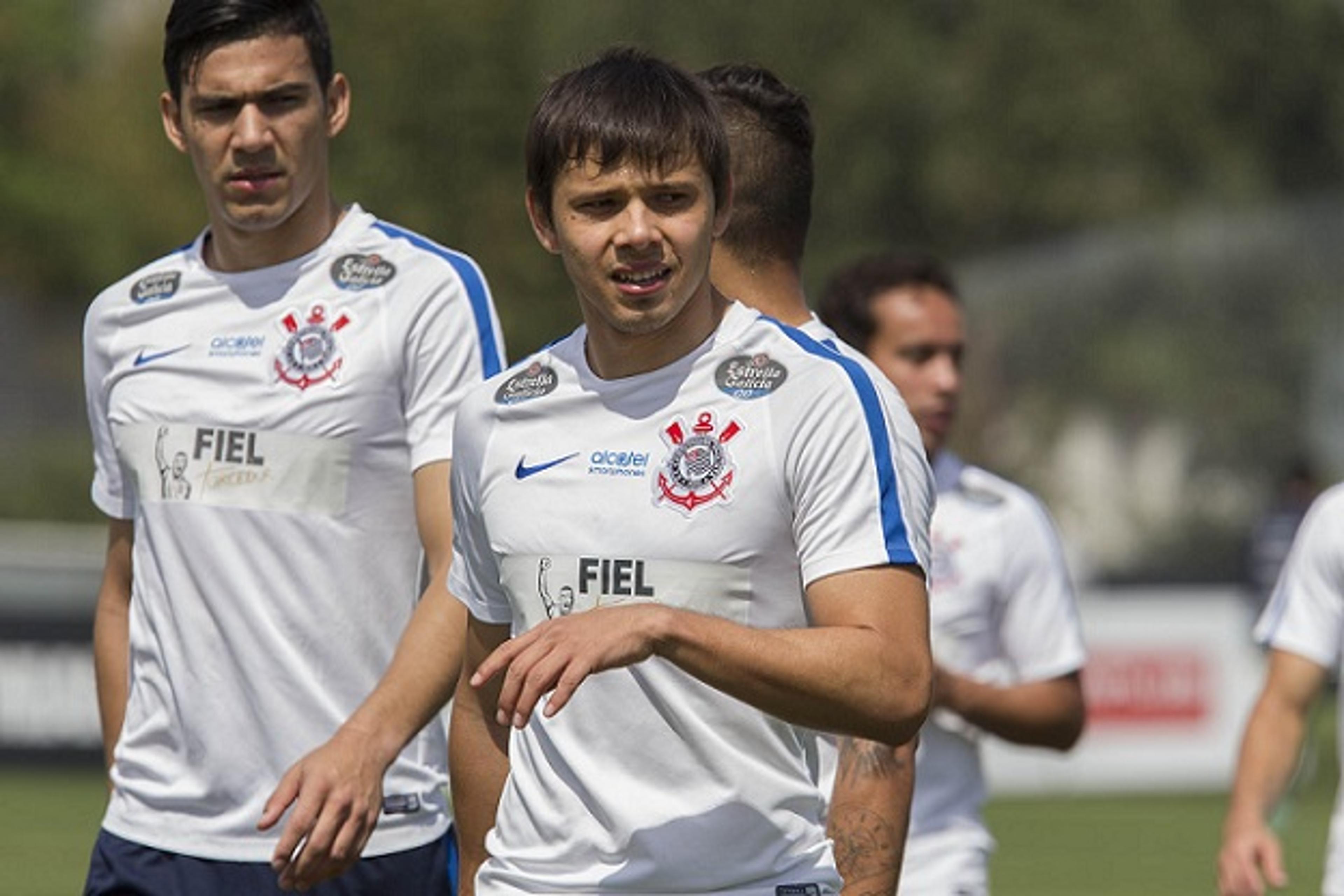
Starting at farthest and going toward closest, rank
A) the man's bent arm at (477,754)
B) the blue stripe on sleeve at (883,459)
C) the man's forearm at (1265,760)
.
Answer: the man's forearm at (1265,760), the man's bent arm at (477,754), the blue stripe on sleeve at (883,459)

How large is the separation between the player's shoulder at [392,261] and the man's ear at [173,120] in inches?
15.1

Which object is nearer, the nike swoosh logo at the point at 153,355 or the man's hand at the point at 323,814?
the man's hand at the point at 323,814

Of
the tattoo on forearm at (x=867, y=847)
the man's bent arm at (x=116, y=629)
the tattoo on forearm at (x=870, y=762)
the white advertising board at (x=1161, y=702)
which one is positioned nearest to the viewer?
the tattoo on forearm at (x=867, y=847)

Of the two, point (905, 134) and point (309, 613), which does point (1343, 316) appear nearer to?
point (905, 134)

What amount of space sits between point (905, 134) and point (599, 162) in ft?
127

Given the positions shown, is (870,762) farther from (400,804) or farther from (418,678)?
(400,804)

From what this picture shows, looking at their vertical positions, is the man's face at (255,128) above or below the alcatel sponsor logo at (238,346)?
above

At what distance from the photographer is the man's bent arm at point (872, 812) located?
16.3 feet

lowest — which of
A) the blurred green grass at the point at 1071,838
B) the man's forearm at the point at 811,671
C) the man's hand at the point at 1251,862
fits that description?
the blurred green grass at the point at 1071,838

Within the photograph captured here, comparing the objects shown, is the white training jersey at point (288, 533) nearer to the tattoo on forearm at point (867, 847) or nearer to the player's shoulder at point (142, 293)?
the player's shoulder at point (142, 293)

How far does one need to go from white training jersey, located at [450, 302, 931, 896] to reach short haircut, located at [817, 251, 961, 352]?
2824mm

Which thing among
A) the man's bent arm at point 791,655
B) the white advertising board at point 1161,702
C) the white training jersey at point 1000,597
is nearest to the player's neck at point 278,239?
the man's bent arm at point 791,655

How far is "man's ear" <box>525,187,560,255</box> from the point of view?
170 inches

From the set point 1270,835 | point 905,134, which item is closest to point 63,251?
point 905,134
